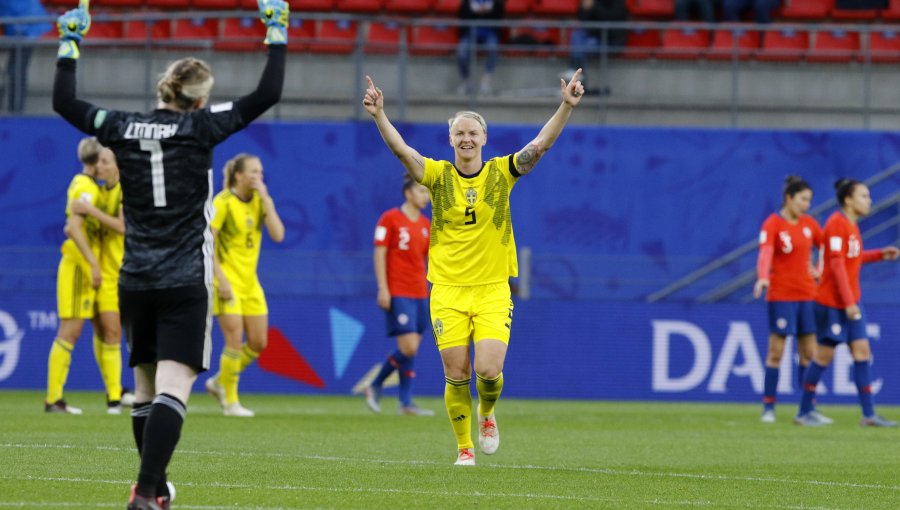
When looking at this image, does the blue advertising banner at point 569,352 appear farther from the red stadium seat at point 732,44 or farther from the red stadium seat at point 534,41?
the red stadium seat at point 732,44

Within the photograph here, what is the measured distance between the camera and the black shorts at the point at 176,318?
6.15 m

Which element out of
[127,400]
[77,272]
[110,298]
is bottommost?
[127,400]

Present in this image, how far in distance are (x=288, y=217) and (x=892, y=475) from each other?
1170 cm

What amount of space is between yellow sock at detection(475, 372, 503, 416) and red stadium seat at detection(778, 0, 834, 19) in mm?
14935

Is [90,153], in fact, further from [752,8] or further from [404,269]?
[752,8]

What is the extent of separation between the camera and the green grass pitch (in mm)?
7055

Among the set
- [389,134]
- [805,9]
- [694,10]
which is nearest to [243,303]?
[389,134]

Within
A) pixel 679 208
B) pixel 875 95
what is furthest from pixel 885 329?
pixel 875 95

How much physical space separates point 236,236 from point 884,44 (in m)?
11.6

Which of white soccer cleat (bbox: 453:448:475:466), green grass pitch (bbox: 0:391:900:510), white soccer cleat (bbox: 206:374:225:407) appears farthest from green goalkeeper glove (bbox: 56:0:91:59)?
white soccer cleat (bbox: 206:374:225:407)

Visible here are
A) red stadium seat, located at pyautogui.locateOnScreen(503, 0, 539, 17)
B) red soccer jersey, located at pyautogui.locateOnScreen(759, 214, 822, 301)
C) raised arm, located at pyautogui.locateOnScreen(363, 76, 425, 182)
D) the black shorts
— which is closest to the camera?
the black shorts

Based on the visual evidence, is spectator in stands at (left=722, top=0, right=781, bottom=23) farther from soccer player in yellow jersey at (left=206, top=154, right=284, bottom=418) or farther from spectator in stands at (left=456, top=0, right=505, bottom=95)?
soccer player in yellow jersey at (left=206, top=154, right=284, bottom=418)

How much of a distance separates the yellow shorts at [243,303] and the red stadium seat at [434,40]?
26.7ft

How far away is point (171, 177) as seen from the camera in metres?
6.21
